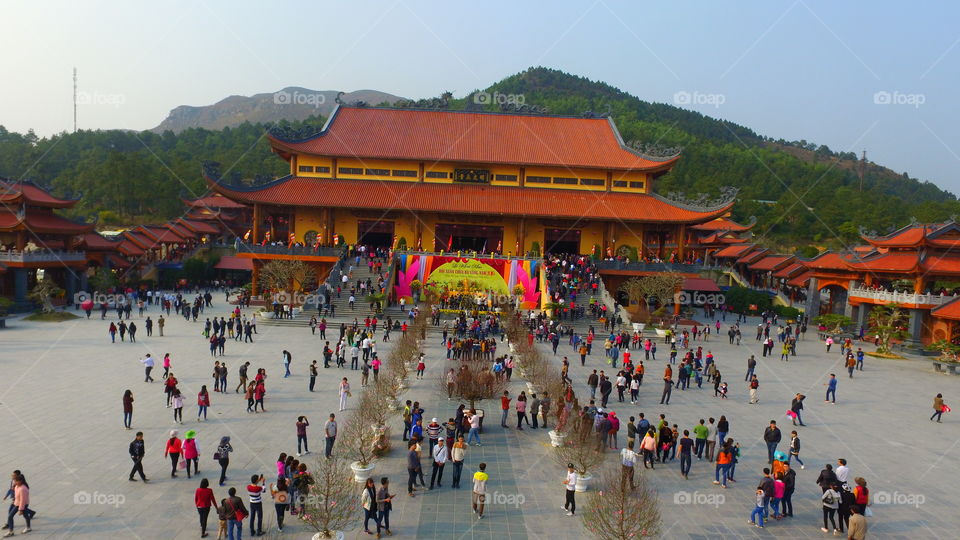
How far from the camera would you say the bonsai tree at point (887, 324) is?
31.2 meters

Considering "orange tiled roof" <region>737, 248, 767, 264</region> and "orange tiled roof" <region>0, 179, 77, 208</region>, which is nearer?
"orange tiled roof" <region>0, 179, 77, 208</region>

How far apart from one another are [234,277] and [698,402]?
4211 cm

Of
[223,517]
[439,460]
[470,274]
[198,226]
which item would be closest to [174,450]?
[223,517]

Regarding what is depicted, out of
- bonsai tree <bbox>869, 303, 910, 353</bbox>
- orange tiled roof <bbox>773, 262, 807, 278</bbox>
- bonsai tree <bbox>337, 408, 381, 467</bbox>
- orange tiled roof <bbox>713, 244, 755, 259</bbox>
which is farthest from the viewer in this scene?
orange tiled roof <bbox>713, 244, 755, 259</bbox>

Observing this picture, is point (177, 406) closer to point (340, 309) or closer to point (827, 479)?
point (827, 479)

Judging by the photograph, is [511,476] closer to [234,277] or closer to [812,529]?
[812,529]

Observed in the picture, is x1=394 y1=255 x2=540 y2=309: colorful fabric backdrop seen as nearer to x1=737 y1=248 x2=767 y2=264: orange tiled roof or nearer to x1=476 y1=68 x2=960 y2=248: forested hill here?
x1=476 y1=68 x2=960 y2=248: forested hill

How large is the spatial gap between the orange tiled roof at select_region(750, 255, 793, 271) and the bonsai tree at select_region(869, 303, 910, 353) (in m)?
16.0

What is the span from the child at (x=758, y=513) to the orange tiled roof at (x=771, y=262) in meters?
44.8

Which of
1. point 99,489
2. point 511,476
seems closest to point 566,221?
point 511,476

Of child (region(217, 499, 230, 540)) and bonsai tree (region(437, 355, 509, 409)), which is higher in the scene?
bonsai tree (region(437, 355, 509, 409))

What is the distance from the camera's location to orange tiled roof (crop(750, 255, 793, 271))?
5141 cm

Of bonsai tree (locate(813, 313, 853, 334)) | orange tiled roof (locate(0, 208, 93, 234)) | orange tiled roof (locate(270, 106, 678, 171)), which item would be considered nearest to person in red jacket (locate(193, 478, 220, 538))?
orange tiled roof (locate(0, 208, 93, 234))

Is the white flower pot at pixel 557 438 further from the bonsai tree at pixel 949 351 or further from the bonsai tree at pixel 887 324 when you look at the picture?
the bonsai tree at pixel 887 324
